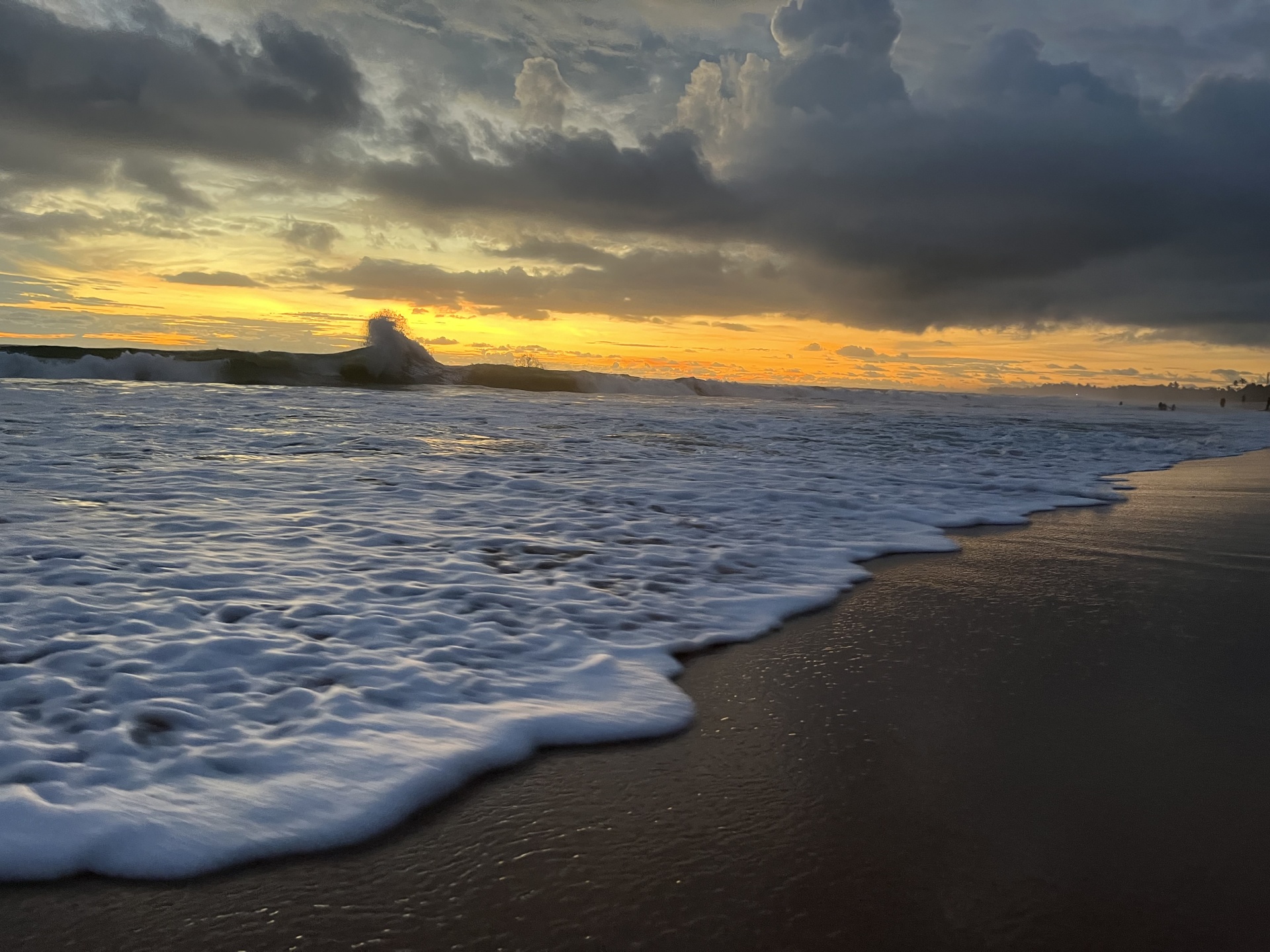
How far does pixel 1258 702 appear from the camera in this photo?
258cm

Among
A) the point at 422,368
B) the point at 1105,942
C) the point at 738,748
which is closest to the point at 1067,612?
the point at 738,748

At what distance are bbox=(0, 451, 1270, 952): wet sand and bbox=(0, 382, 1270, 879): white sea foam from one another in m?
0.17

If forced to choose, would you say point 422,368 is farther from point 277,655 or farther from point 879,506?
point 277,655

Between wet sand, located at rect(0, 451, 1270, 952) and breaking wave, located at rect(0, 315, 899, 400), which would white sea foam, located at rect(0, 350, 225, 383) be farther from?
wet sand, located at rect(0, 451, 1270, 952)

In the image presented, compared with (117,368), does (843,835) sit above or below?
below

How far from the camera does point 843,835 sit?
6.06 ft

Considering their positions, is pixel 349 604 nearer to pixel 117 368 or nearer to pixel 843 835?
pixel 843 835

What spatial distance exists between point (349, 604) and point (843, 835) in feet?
7.88

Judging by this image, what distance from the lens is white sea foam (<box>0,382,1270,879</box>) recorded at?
202cm

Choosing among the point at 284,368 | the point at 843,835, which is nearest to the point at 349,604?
the point at 843,835

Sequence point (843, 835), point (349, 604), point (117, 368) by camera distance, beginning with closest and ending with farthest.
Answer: point (843, 835) < point (349, 604) < point (117, 368)

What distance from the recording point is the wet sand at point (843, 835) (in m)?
1.53

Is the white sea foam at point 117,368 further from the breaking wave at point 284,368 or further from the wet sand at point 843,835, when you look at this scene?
the wet sand at point 843,835

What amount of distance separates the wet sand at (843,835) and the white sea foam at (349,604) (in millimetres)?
175
